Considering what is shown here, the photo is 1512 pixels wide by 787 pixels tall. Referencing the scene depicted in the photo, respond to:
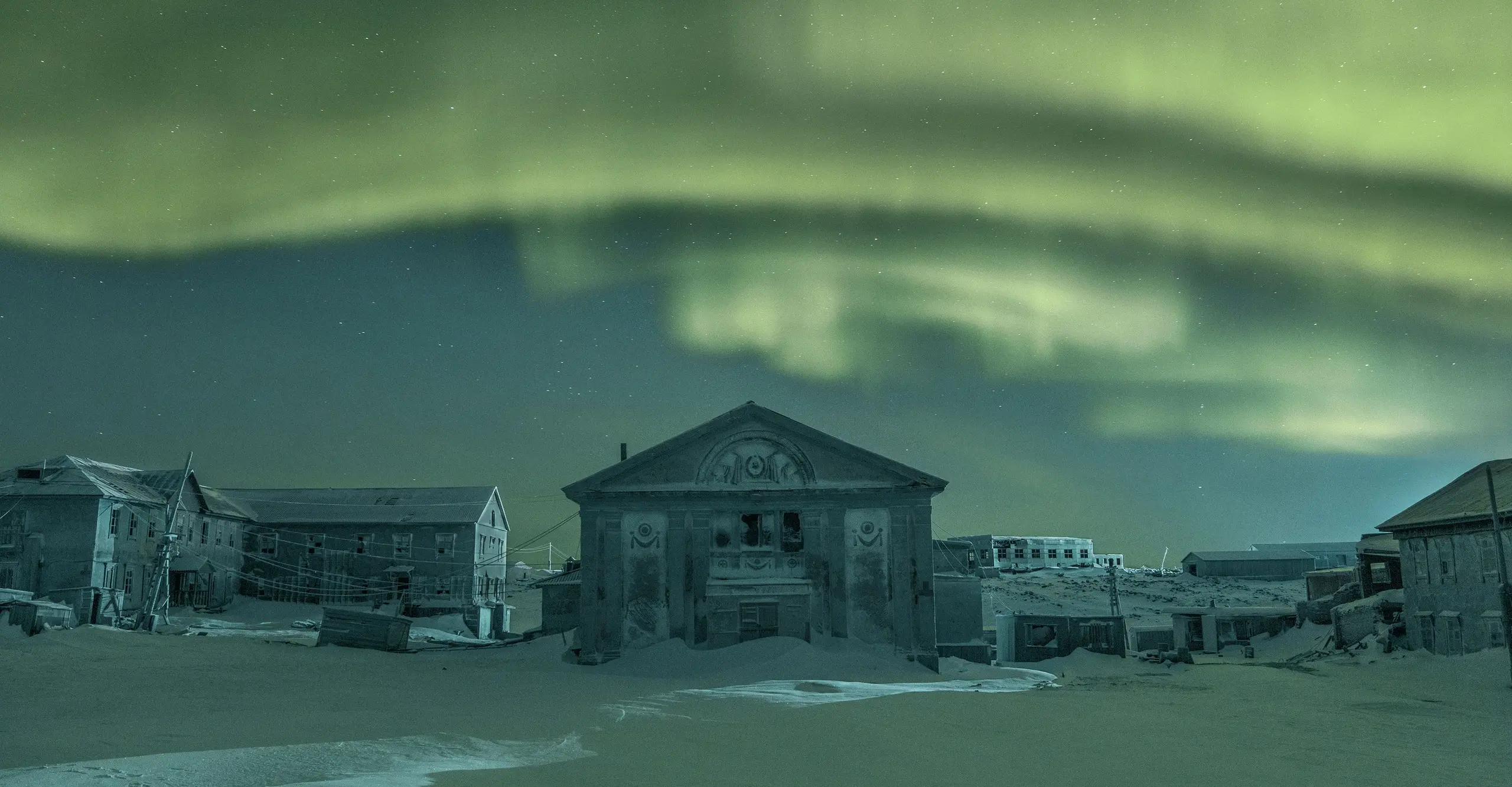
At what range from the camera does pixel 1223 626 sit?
2154 inches

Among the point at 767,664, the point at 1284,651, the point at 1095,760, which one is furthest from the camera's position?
the point at 1284,651

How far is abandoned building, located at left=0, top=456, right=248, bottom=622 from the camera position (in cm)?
5091

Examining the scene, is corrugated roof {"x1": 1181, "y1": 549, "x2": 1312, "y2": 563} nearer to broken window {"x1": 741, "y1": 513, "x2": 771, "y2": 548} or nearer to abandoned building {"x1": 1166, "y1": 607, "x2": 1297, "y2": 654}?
abandoned building {"x1": 1166, "y1": 607, "x2": 1297, "y2": 654}

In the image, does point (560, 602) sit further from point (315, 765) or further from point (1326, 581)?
point (1326, 581)

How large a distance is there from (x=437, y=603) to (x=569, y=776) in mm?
56898

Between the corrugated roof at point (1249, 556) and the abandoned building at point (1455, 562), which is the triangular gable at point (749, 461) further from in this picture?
the corrugated roof at point (1249, 556)

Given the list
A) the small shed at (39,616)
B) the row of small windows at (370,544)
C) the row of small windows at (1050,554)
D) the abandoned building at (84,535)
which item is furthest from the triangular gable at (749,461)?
the row of small windows at (1050,554)

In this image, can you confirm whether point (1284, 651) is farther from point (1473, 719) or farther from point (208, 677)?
point (208, 677)

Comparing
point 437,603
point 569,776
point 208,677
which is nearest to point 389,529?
point 437,603

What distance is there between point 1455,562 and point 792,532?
2681 cm

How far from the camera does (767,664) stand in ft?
103

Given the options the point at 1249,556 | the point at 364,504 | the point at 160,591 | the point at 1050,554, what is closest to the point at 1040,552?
the point at 1050,554

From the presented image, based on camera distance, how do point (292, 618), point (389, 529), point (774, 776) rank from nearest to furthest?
point (774, 776)
point (292, 618)
point (389, 529)

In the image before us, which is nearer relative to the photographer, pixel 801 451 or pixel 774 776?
pixel 774 776
